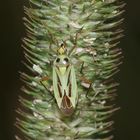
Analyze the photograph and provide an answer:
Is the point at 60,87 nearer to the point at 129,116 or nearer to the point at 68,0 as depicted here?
the point at 68,0

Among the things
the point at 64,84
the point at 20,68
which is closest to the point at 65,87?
the point at 64,84

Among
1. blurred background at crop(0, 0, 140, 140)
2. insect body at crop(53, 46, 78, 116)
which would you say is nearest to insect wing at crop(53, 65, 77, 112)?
insect body at crop(53, 46, 78, 116)

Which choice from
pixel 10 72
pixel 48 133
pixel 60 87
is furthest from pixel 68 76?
pixel 10 72

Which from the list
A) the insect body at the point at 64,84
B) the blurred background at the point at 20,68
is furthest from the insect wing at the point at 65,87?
the blurred background at the point at 20,68

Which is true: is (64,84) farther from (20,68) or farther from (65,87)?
(20,68)

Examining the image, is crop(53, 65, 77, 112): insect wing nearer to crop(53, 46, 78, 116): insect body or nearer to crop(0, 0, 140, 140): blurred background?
crop(53, 46, 78, 116): insect body

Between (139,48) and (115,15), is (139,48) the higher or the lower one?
the lower one

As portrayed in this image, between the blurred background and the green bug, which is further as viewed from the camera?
the blurred background
